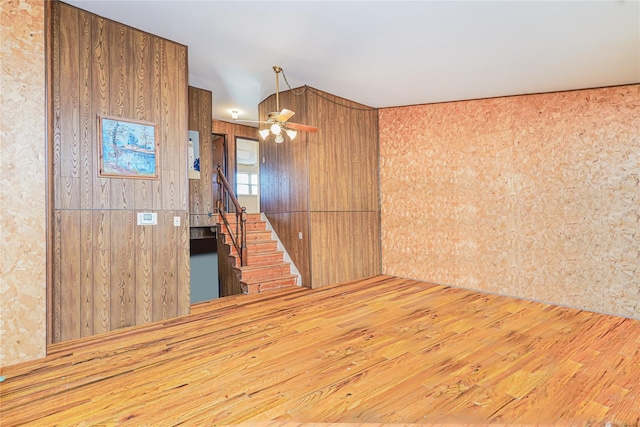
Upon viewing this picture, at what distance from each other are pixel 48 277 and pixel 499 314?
499 centimetres

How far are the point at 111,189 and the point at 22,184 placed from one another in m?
0.73

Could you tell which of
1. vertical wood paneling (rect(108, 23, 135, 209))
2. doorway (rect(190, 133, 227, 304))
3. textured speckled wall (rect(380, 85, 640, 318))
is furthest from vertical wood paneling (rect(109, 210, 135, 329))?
textured speckled wall (rect(380, 85, 640, 318))

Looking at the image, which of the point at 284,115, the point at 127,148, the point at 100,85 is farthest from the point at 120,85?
the point at 284,115

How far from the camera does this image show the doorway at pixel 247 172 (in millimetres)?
8516

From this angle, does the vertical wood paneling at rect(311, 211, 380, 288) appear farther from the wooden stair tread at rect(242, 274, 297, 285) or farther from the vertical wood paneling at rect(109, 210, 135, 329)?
the vertical wood paneling at rect(109, 210, 135, 329)

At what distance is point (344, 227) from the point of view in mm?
5531

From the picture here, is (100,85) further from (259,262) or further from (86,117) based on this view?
(259,262)

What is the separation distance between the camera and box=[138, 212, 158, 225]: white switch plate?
3.52 metres

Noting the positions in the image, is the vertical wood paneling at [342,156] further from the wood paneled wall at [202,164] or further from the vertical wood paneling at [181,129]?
the wood paneled wall at [202,164]

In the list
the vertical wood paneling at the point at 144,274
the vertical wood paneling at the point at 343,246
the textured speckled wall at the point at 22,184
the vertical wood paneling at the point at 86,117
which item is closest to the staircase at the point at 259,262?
the vertical wood paneling at the point at 343,246

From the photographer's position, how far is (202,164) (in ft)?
19.6

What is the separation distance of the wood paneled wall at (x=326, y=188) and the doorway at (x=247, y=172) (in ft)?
8.35

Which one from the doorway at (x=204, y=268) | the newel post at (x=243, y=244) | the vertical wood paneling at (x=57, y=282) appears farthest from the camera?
the doorway at (x=204, y=268)

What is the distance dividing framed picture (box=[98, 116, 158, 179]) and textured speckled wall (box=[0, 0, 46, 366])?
53cm
